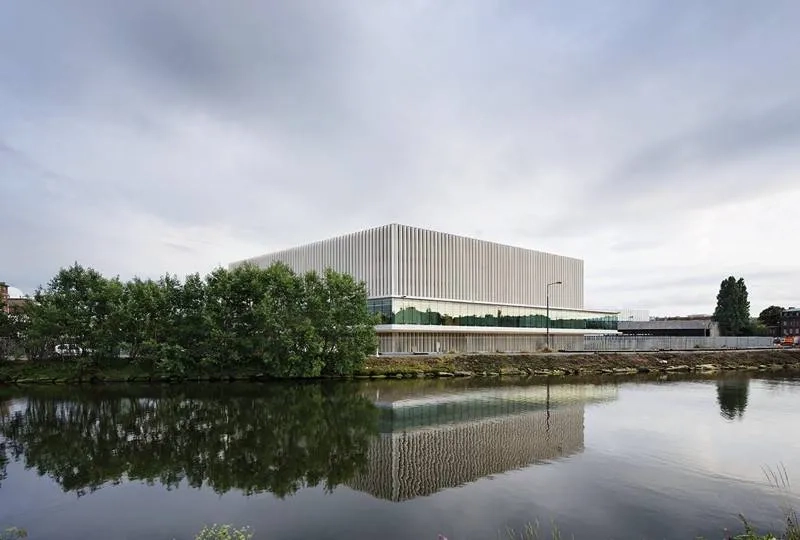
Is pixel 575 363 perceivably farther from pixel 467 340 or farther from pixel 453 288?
pixel 453 288

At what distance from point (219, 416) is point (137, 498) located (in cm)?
1515

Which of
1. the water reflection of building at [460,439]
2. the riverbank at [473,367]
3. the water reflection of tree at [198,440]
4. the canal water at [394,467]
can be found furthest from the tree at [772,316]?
the water reflection of tree at [198,440]

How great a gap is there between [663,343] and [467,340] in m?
42.7

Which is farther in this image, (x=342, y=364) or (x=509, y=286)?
(x=509, y=286)

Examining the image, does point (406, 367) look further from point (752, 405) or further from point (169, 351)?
point (752, 405)

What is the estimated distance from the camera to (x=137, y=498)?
16.3 metres

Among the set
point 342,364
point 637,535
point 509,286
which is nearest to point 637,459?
point 637,535

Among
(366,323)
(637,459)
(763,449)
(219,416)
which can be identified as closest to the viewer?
(637,459)

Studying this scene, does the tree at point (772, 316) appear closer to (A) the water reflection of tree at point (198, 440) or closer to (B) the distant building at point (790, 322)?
(B) the distant building at point (790, 322)

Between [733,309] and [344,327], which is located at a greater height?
[733,309]

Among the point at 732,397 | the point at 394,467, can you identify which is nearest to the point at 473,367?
the point at 732,397

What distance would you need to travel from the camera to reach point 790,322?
170 metres

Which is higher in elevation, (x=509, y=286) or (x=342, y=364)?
(x=509, y=286)

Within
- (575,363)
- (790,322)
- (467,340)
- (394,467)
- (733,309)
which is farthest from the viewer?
(790,322)
